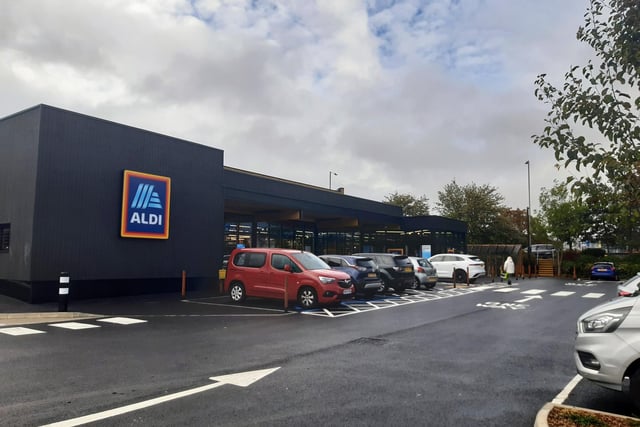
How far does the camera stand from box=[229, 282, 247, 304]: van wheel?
15.0 meters

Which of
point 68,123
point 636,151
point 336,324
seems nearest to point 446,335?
point 336,324

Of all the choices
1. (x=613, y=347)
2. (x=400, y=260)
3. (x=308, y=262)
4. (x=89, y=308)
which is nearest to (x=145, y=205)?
(x=89, y=308)

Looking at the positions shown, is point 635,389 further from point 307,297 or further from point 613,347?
point 307,297

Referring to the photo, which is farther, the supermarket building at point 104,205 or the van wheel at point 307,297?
the supermarket building at point 104,205

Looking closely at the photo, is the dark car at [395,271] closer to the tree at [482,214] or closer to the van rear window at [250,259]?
the van rear window at [250,259]

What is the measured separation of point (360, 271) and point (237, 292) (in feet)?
13.9

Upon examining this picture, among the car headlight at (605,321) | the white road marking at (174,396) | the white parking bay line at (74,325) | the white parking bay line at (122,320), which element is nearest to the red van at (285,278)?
the white parking bay line at (122,320)

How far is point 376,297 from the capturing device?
58.0 feet

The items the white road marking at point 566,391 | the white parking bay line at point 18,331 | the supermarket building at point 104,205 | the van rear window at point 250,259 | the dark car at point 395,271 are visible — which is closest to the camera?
the white road marking at point 566,391

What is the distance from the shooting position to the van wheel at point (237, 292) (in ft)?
49.2

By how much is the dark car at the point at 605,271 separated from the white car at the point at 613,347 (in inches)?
1236

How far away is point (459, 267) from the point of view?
26094 mm

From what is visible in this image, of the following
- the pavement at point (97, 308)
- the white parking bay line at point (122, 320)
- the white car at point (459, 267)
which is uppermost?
the white car at point (459, 267)

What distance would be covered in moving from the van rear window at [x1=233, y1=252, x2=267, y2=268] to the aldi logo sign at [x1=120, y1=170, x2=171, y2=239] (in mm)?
3864
